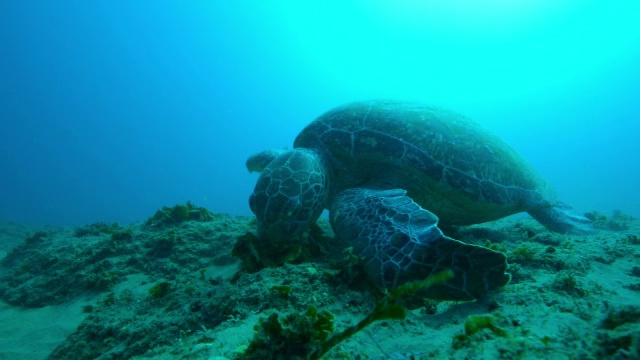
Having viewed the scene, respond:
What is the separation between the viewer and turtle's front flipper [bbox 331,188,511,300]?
2330mm

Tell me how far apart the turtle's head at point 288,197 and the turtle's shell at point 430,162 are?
0.72 metres

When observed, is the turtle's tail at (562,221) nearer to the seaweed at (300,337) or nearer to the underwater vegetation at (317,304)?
the underwater vegetation at (317,304)

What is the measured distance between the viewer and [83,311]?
3654 millimetres

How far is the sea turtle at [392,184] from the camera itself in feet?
10.1

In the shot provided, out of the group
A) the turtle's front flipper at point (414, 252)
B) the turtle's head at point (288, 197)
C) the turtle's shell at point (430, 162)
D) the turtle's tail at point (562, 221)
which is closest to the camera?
the turtle's front flipper at point (414, 252)

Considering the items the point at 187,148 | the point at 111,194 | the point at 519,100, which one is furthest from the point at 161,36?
the point at 519,100

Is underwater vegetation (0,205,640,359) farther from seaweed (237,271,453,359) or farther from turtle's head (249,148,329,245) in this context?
turtle's head (249,148,329,245)

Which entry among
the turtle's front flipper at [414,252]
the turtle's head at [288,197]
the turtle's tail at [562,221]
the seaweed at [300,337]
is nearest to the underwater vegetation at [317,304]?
the seaweed at [300,337]

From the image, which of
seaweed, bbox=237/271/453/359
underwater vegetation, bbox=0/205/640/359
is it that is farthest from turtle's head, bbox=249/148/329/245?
seaweed, bbox=237/271/453/359

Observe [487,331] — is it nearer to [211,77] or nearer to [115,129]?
[115,129]

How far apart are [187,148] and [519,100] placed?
151m

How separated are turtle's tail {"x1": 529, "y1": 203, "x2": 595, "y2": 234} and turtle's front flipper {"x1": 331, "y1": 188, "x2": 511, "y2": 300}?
334 centimetres

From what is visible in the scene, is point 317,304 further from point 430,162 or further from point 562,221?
point 562,221

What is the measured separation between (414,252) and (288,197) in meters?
1.92
